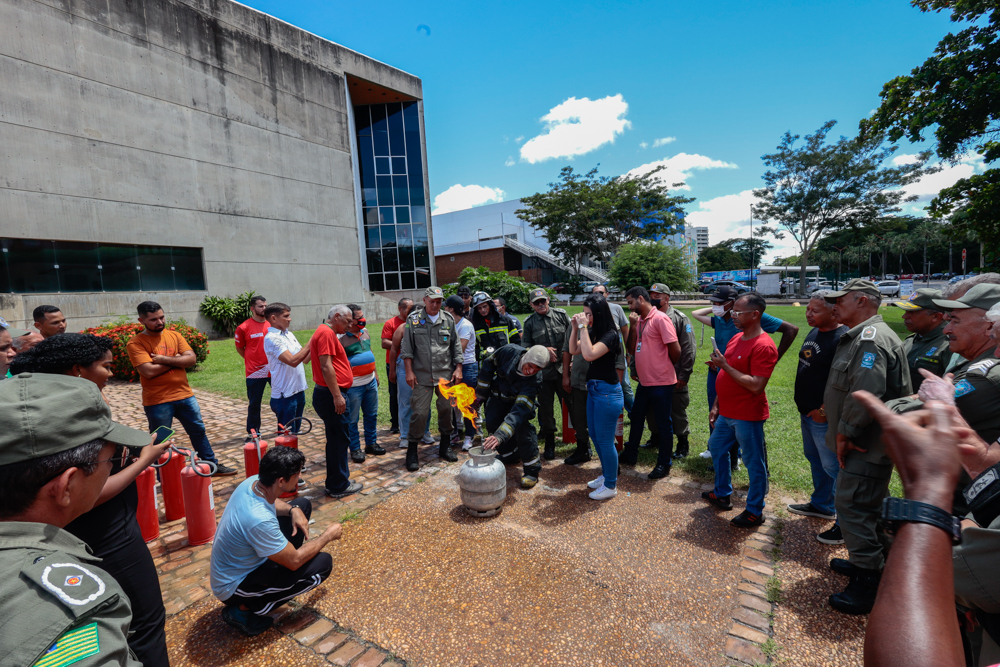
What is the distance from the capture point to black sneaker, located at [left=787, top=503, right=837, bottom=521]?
14.1 feet

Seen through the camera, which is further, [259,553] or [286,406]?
[286,406]

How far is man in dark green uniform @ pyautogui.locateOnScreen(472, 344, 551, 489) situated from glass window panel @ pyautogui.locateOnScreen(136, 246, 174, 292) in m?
18.9

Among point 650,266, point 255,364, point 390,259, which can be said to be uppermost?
point 390,259

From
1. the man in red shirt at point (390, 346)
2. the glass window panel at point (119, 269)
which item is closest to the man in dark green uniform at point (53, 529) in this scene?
the man in red shirt at point (390, 346)

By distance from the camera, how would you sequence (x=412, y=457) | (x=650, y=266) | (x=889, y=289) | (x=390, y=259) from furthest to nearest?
(x=889, y=289) < (x=390, y=259) < (x=650, y=266) < (x=412, y=457)

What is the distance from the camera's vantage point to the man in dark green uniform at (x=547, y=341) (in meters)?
6.04

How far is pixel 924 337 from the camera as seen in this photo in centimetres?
414

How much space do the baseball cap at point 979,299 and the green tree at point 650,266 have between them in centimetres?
2464

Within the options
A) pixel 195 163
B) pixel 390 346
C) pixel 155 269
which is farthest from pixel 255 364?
pixel 195 163

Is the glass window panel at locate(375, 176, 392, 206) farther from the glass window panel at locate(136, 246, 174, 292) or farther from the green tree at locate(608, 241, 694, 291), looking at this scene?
the green tree at locate(608, 241, 694, 291)

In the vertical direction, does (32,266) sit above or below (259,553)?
above

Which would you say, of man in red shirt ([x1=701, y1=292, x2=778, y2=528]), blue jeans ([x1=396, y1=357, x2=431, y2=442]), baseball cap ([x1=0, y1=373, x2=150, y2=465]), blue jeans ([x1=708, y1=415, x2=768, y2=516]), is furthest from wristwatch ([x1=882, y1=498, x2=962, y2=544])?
blue jeans ([x1=396, y1=357, x2=431, y2=442])

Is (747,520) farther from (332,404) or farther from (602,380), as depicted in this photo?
(332,404)

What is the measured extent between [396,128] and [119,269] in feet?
54.6
